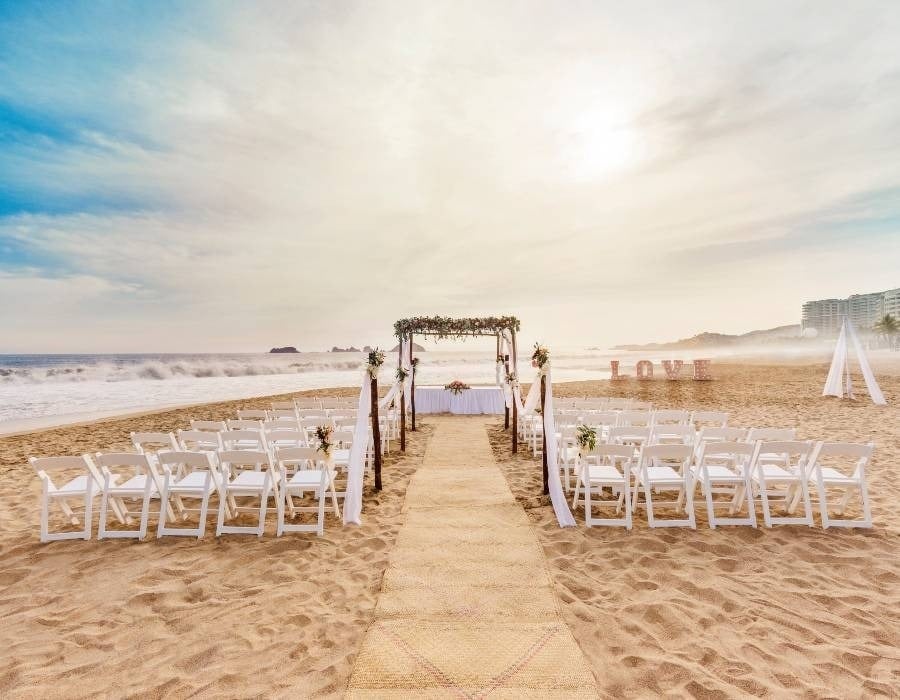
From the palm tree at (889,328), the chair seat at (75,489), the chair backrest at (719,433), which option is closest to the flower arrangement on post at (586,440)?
the chair backrest at (719,433)

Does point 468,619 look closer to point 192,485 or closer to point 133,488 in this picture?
point 192,485

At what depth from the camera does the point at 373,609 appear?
320 cm

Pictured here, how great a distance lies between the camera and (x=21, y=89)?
13.4m

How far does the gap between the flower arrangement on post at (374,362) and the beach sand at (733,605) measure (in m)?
2.67

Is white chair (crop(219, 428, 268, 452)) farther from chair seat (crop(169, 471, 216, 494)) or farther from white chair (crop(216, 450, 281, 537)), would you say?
chair seat (crop(169, 471, 216, 494))

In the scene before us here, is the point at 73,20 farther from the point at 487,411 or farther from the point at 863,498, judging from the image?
the point at 863,498

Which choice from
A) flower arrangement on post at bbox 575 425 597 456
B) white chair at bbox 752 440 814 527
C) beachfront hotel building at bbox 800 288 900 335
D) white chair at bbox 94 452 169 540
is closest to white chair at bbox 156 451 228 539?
white chair at bbox 94 452 169 540

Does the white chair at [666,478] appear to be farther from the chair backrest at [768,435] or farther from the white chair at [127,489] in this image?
the white chair at [127,489]

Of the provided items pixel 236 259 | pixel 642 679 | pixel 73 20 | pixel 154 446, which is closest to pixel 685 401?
pixel 642 679

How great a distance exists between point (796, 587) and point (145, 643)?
16.1 feet

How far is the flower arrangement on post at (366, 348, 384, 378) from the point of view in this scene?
6137 millimetres

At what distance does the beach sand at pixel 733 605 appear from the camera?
8.23 feet

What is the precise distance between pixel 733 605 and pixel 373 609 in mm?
2711

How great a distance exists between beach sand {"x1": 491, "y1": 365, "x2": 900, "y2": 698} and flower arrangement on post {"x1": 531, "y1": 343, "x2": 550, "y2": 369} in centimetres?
202
